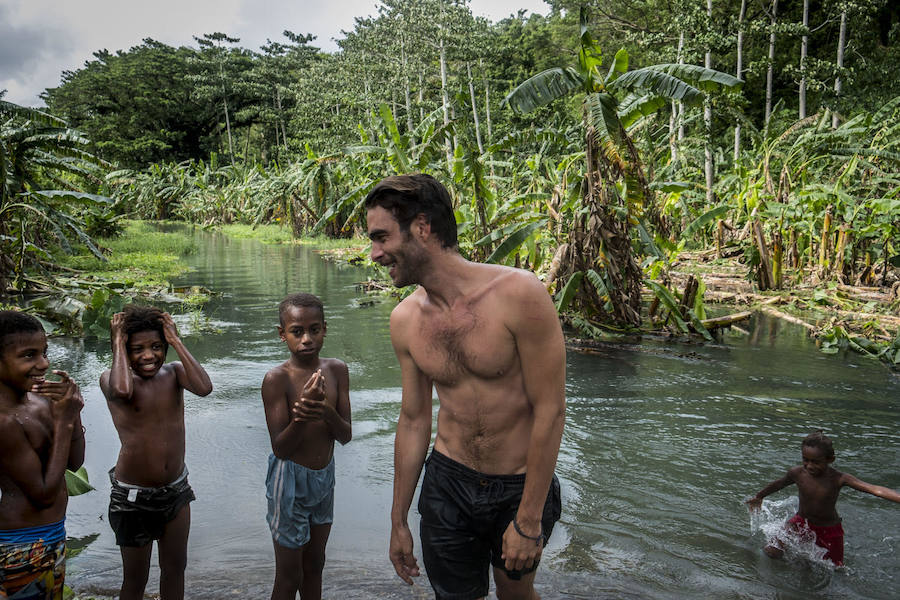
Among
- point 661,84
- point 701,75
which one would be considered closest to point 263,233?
point 661,84

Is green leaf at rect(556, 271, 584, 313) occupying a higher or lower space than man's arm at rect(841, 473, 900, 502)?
higher

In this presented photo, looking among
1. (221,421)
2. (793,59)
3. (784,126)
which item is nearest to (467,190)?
(221,421)

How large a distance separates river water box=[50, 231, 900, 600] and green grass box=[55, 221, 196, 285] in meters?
5.28

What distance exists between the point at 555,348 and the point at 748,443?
3703 millimetres

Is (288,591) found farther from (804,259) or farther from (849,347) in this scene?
(804,259)

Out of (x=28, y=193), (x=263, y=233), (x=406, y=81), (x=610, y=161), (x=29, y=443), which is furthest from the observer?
(x=406, y=81)

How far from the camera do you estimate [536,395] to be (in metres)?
2.21

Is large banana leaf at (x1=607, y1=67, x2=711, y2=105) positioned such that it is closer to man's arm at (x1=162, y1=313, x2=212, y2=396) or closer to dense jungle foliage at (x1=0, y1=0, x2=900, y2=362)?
dense jungle foliage at (x1=0, y1=0, x2=900, y2=362)

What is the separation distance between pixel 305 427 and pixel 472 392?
2.70 feet

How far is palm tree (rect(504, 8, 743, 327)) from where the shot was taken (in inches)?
303

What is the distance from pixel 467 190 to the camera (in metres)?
11.4

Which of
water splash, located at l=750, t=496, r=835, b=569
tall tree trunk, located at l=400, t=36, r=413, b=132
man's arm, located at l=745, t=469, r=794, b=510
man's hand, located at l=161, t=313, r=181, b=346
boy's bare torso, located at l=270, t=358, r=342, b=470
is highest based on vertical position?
tall tree trunk, located at l=400, t=36, r=413, b=132

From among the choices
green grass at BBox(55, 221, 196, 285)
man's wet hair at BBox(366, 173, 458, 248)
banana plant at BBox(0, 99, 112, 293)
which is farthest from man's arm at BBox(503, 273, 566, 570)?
green grass at BBox(55, 221, 196, 285)

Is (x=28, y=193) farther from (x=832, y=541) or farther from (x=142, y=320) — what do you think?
(x=832, y=541)
